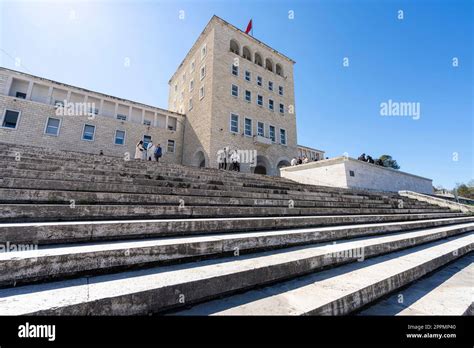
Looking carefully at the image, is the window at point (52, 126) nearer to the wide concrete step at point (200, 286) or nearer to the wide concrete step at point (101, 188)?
the wide concrete step at point (101, 188)

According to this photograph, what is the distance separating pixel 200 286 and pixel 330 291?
1345 millimetres

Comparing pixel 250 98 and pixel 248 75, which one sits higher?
pixel 248 75

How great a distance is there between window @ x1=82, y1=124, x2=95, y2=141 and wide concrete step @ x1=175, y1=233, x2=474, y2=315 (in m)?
20.8

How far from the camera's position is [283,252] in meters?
2.99

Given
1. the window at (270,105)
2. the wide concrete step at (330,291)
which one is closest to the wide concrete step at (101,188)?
the wide concrete step at (330,291)

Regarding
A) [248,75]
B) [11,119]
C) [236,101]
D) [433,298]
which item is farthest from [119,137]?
[433,298]

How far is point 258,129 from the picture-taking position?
21750 mm

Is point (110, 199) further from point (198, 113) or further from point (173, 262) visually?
point (198, 113)

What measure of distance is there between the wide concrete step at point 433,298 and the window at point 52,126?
72.8 feet
